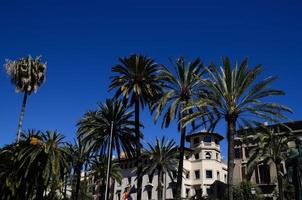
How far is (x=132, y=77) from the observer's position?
39.8 meters

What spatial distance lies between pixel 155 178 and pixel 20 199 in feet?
106

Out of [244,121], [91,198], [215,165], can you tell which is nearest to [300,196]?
[244,121]

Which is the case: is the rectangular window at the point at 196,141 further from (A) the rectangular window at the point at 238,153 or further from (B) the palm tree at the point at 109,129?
(B) the palm tree at the point at 109,129

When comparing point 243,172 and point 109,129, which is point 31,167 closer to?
point 109,129

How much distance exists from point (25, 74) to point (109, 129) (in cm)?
1329

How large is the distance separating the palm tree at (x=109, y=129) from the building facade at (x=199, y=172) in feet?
69.2

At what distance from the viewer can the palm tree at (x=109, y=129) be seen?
43.2 metres

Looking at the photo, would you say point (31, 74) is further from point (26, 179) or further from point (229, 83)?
point (229, 83)

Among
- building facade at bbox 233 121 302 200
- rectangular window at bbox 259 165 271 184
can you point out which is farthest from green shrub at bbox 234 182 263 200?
rectangular window at bbox 259 165 271 184

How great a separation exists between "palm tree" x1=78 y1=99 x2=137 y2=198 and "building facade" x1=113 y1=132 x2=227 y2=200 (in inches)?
830

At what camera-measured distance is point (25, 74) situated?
43656 mm

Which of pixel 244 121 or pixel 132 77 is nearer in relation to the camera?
pixel 244 121

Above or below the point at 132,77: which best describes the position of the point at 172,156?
below

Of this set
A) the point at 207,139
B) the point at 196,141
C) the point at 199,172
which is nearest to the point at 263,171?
the point at 199,172
